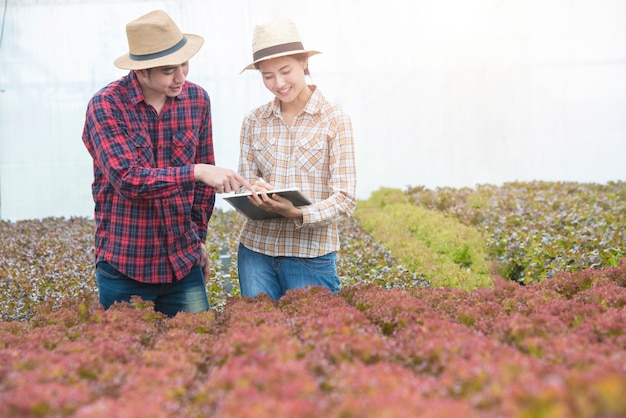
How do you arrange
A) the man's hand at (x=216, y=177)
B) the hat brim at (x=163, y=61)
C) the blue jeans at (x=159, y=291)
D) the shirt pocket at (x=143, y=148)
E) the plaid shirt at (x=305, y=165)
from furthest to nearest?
the plaid shirt at (x=305, y=165), the blue jeans at (x=159, y=291), the shirt pocket at (x=143, y=148), the hat brim at (x=163, y=61), the man's hand at (x=216, y=177)

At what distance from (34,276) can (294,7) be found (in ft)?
25.9

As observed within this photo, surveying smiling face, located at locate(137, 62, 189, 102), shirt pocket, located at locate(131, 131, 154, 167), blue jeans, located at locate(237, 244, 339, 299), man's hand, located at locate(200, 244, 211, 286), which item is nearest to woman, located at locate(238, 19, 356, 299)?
blue jeans, located at locate(237, 244, 339, 299)

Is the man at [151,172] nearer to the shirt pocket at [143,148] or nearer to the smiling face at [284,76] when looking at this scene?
the shirt pocket at [143,148]

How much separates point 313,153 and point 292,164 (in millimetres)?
115

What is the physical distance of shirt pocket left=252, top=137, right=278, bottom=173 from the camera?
3.32 m

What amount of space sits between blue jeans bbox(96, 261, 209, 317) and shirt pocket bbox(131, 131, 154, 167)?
50cm

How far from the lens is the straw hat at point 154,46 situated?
2877mm

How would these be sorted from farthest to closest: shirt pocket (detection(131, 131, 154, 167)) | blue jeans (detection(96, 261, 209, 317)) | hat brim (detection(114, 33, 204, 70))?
blue jeans (detection(96, 261, 209, 317)) → shirt pocket (detection(131, 131, 154, 167)) → hat brim (detection(114, 33, 204, 70))

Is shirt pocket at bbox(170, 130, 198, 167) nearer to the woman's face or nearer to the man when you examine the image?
the man

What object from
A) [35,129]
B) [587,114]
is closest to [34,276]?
[35,129]

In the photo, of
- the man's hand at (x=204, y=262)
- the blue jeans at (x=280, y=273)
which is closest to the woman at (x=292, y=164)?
the blue jeans at (x=280, y=273)

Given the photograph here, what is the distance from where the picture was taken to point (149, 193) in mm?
2795

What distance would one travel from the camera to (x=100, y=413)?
135 cm

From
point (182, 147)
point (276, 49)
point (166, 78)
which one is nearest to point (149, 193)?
point (182, 147)
